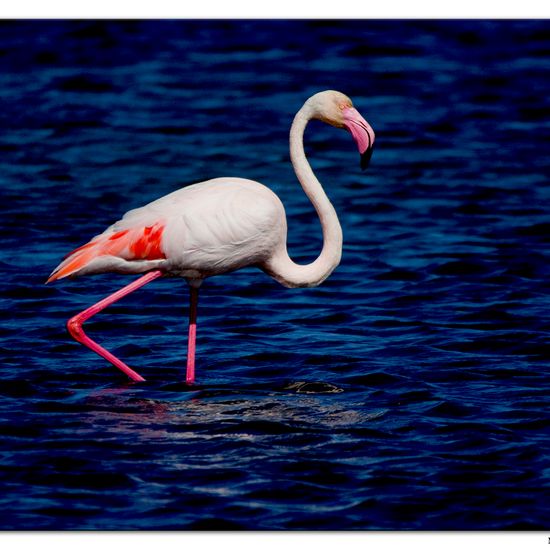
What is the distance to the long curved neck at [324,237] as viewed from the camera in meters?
8.80

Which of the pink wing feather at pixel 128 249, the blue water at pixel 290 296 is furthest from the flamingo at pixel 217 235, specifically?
the blue water at pixel 290 296

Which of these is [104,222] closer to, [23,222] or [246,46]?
[23,222]

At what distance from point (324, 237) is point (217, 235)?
714 mm

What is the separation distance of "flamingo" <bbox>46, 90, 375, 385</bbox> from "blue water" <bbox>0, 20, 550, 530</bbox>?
734mm

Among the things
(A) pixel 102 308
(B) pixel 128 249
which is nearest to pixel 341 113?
(B) pixel 128 249

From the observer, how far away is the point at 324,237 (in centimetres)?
887

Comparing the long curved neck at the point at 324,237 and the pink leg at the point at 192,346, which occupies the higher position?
the long curved neck at the point at 324,237

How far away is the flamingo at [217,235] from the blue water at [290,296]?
73 cm

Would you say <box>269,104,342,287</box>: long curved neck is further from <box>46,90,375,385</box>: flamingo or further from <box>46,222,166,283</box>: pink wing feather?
<box>46,222,166,283</box>: pink wing feather

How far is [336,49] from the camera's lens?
65.0 feet

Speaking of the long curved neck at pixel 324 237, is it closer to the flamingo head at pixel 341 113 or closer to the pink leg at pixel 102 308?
the flamingo head at pixel 341 113

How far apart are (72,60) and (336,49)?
374cm

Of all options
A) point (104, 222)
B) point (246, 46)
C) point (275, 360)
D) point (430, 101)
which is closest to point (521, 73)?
point (430, 101)

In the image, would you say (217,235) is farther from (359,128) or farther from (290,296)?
(290,296)
